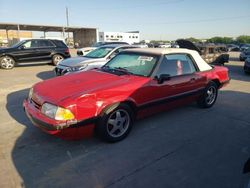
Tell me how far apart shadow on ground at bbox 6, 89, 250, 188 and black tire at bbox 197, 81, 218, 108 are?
2.53ft

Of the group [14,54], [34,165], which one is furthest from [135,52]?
[14,54]

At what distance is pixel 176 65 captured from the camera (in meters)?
4.76

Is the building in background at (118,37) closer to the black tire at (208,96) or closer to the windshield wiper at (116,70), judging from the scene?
the black tire at (208,96)

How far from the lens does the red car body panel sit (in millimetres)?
3359

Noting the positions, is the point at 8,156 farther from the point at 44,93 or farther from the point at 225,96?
the point at 225,96

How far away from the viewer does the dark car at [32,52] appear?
40.5 feet

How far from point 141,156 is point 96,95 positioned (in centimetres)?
111

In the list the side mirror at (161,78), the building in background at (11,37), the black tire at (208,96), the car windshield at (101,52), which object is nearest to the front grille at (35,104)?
the side mirror at (161,78)

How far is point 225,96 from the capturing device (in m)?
7.04

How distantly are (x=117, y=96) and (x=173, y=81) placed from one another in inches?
55.5

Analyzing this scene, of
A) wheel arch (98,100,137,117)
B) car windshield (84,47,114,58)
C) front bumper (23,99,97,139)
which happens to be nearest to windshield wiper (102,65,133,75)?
wheel arch (98,100,137,117)

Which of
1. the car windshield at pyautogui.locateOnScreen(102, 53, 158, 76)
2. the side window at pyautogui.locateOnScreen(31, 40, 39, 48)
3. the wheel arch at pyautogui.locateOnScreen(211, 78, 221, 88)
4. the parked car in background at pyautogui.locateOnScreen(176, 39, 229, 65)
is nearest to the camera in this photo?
the car windshield at pyautogui.locateOnScreen(102, 53, 158, 76)

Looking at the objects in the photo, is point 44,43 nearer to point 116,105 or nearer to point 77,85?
point 77,85

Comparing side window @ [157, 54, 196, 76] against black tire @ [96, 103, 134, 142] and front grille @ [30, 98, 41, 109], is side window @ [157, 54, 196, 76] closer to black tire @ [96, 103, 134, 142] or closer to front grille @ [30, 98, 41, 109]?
black tire @ [96, 103, 134, 142]
